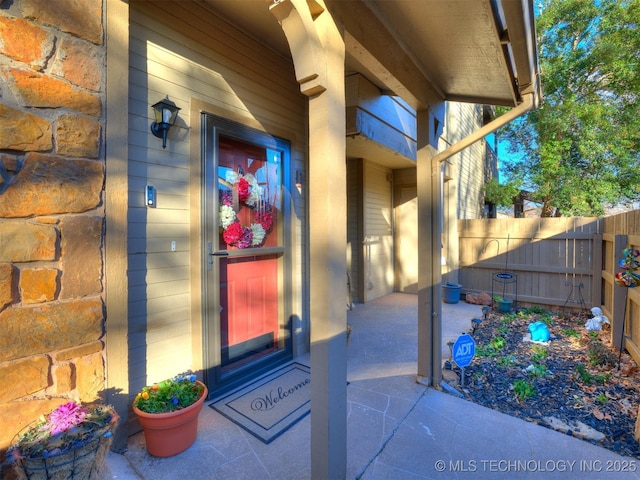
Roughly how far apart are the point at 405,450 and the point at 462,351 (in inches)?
42.0

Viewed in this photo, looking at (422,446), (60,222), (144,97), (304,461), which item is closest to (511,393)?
(422,446)

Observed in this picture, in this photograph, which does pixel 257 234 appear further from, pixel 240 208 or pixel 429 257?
pixel 429 257

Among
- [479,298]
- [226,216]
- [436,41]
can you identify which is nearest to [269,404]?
[226,216]

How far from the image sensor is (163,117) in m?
2.08

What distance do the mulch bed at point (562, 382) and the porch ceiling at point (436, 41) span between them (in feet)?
7.82

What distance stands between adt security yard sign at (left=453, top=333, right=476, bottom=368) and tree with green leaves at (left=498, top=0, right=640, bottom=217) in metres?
7.59

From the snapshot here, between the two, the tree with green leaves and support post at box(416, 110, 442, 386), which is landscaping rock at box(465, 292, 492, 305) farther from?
the tree with green leaves

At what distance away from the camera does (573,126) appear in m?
8.02

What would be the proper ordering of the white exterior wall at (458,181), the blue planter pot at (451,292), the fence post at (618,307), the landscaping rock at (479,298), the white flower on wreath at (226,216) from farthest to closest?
1. the white exterior wall at (458,181)
2. the blue planter pot at (451,292)
3. the landscaping rock at (479,298)
4. the fence post at (618,307)
5. the white flower on wreath at (226,216)

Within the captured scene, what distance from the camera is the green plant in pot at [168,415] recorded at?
177 centimetres

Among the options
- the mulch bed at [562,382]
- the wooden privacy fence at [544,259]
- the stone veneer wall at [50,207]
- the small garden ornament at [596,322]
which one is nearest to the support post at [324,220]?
the stone veneer wall at [50,207]

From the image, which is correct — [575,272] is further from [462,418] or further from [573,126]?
[573,126]

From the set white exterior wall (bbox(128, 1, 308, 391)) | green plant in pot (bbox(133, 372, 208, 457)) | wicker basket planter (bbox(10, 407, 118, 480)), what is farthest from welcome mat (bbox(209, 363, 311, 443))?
wicker basket planter (bbox(10, 407, 118, 480))

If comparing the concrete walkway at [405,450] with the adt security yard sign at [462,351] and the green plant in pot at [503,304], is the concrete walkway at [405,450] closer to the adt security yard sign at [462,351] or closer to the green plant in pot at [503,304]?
the adt security yard sign at [462,351]
